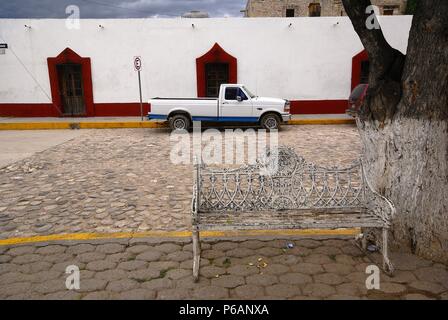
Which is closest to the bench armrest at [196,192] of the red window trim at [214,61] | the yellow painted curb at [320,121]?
the yellow painted curb at [320,121]

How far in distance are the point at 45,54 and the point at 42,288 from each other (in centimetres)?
1377

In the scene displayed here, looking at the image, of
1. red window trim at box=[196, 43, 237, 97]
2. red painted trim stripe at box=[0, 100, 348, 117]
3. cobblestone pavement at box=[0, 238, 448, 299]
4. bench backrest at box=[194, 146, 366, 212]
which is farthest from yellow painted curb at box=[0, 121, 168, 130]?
bench backrest at box=[194, 146, 366, 212]

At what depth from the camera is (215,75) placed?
15117mm

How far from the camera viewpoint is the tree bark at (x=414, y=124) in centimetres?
322

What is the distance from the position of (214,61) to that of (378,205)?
1214 cm

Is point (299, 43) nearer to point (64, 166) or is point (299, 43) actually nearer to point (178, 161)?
point (178, 161)

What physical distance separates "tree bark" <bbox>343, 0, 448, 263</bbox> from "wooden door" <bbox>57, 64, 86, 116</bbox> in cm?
1380

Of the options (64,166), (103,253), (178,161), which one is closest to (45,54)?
(64,166)

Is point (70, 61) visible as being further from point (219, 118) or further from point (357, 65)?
point (357, 65)

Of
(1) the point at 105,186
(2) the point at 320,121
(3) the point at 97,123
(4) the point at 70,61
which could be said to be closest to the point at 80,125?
(3) the point at 97,123

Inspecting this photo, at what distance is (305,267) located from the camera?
3525 millimetres

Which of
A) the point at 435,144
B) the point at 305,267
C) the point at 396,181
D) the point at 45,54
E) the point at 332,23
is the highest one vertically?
the point at 332,23

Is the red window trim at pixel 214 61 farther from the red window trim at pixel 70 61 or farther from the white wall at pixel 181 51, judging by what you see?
the red window trim at pixel 70 61

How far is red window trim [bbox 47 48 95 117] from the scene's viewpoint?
1459 centimetres
